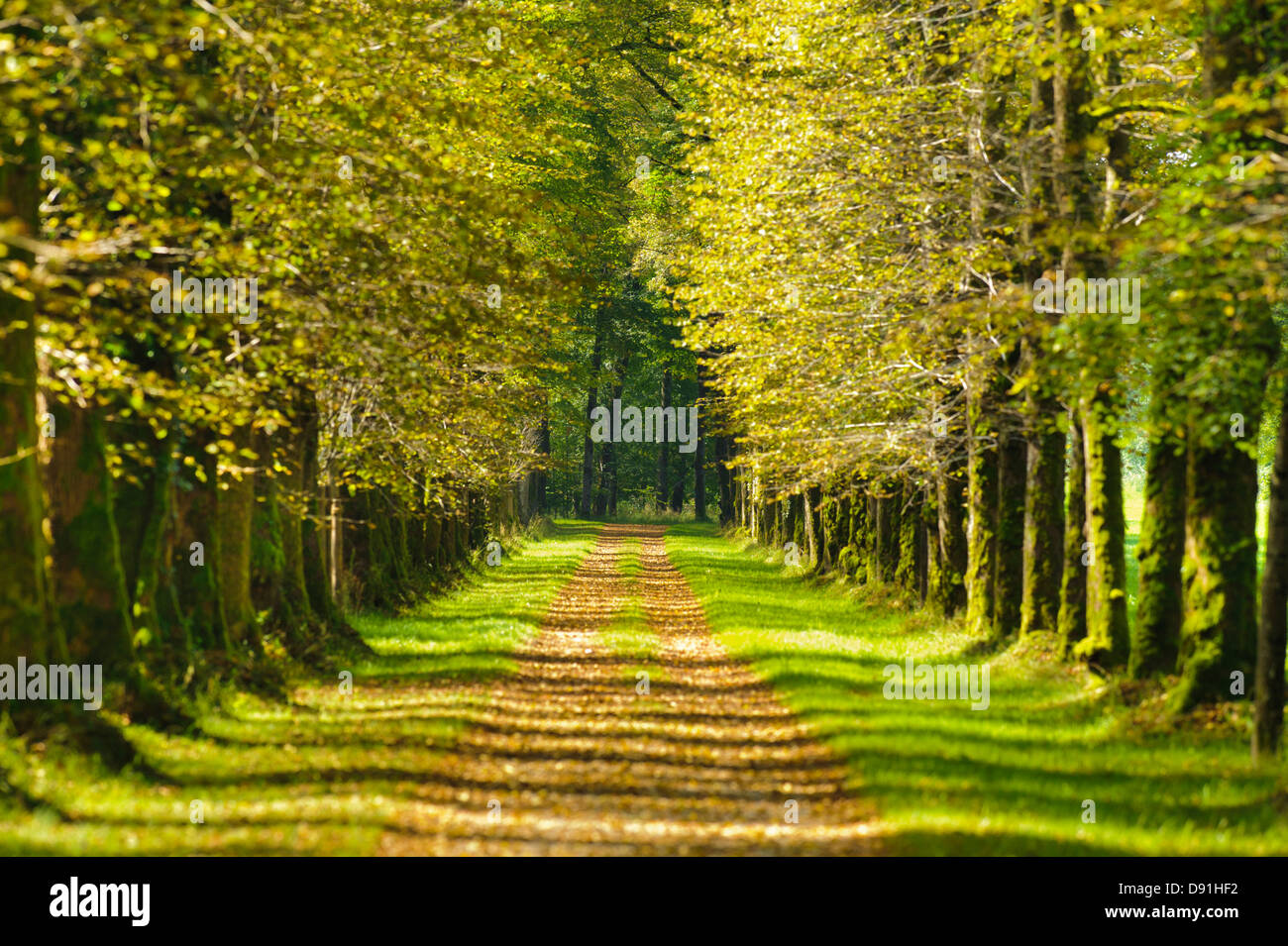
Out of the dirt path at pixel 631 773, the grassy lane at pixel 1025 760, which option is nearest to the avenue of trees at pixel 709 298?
the grassy lane at pixel 1025 760

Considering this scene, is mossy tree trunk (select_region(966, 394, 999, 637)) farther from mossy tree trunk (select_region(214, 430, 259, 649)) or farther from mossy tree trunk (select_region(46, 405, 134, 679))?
mossy tree trunk (select_region(46, 405, 134, 679))

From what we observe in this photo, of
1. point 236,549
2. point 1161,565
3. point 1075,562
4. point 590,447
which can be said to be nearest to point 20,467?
point 236,549

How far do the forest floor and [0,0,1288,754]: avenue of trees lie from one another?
0.89 meters

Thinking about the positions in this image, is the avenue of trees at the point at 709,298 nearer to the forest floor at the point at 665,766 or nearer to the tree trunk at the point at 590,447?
the forest floor at the point at 665,766

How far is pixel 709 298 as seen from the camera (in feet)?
70.1

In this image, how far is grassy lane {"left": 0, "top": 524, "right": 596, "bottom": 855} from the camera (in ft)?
28.9

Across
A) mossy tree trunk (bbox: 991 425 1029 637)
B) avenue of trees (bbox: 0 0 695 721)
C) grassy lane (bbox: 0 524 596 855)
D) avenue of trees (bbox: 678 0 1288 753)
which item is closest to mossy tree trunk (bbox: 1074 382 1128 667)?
avenue of trees (bbox: 678 0 1288 753)

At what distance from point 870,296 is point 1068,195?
4201 millimetres

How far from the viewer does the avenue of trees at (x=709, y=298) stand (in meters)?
10.4

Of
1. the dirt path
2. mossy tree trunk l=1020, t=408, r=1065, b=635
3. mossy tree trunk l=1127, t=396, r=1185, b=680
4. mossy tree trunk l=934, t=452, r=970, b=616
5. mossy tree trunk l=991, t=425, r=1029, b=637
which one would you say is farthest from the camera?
mossy tree trunk l=934, t=452, r=970, b=616

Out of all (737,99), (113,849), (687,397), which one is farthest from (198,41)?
(687,397)

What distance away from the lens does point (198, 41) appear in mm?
11383

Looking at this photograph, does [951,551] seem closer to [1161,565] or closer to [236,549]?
[1161,565]

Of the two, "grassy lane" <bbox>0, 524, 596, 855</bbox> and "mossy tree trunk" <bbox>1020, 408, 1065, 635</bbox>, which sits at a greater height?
"mossy tree trunk" <bbox>1020, 408, 1065, 635</bbox>
